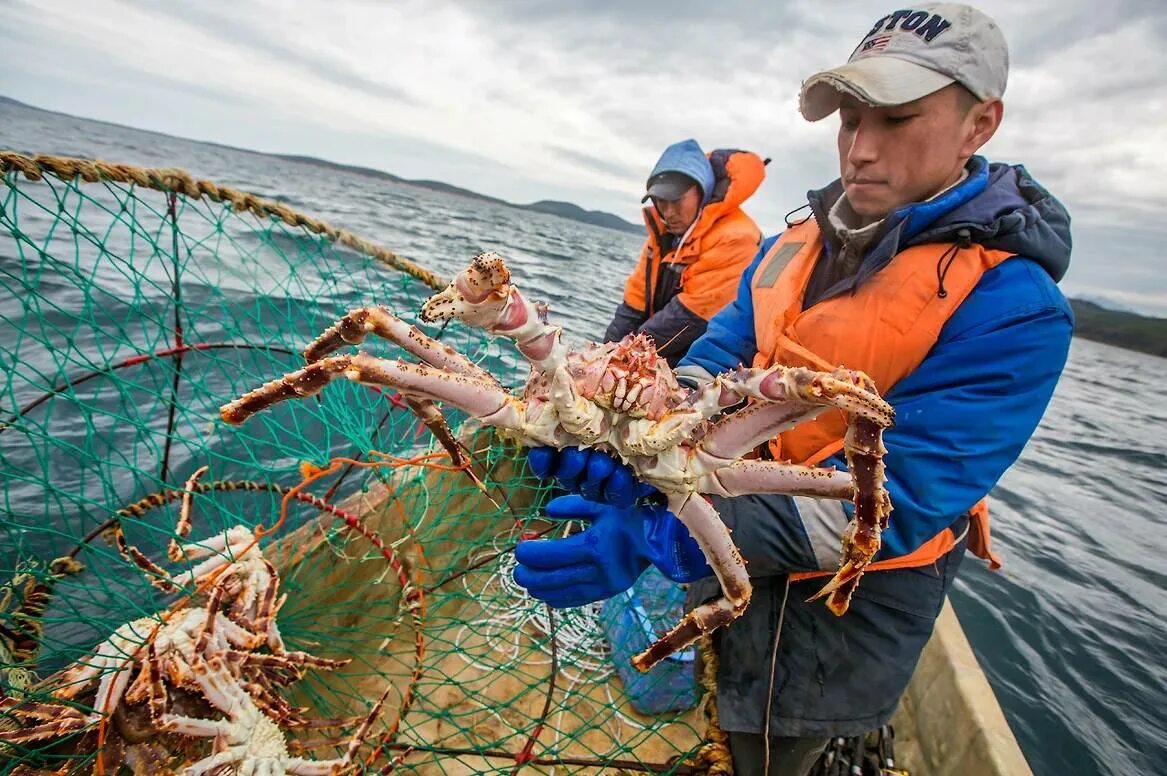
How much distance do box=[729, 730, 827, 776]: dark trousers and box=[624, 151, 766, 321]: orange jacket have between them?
3233 mm

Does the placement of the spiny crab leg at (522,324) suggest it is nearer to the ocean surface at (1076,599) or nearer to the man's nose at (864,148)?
the man's nose at (864,148)

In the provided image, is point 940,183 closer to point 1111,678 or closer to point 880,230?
point 880,230

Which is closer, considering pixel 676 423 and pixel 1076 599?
pixel 676 423

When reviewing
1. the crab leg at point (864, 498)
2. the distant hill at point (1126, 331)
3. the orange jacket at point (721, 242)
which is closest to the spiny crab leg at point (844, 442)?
the crab leg at point (864, 498)

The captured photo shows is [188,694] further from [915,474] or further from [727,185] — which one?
[727,185]

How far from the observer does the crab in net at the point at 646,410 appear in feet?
5.52

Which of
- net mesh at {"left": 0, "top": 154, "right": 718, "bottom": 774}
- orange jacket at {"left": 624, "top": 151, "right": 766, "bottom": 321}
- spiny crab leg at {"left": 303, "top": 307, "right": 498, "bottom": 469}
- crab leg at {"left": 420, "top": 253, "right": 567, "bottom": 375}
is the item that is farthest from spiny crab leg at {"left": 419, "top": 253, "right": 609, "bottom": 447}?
orange jacket at {"left": 624, "top": 151, "right": 766, "bottom": 321}

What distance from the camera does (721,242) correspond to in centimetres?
483

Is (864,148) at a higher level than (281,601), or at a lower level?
higher

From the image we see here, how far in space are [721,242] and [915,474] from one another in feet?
11.1

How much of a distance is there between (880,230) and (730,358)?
0.92 m

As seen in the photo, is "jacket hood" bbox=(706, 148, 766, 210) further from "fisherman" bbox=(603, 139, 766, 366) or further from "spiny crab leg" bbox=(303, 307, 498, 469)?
"spiny crab leg" bbox=(303, 307, 498, 469)

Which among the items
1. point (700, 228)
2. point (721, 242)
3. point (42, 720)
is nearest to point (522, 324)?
point (42, 720)

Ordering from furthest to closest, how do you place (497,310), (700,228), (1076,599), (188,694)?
(1076,599) → (700,228) → (188,694) → (497,310)
